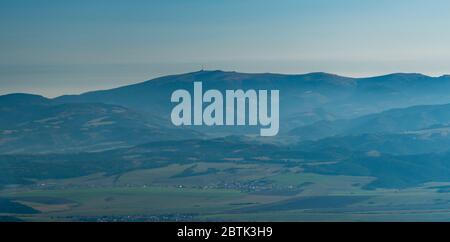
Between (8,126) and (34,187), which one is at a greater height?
(8,126)

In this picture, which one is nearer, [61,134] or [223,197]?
[223,197]

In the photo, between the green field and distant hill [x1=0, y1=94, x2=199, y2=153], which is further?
distant hill [x1=0, y1=94, x2=199, y2=153]

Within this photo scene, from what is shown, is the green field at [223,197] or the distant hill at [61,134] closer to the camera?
the green field at [223,197]

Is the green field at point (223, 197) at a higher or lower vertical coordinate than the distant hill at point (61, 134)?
lower

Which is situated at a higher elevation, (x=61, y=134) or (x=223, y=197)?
(x=61, y=134)

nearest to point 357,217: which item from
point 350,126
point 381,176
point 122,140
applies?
point 381,176

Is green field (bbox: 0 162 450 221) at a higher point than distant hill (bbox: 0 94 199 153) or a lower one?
lower

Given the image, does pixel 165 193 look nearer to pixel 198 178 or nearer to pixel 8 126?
pixel 198 178

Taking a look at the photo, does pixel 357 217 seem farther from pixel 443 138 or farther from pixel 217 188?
pixel 443 138
